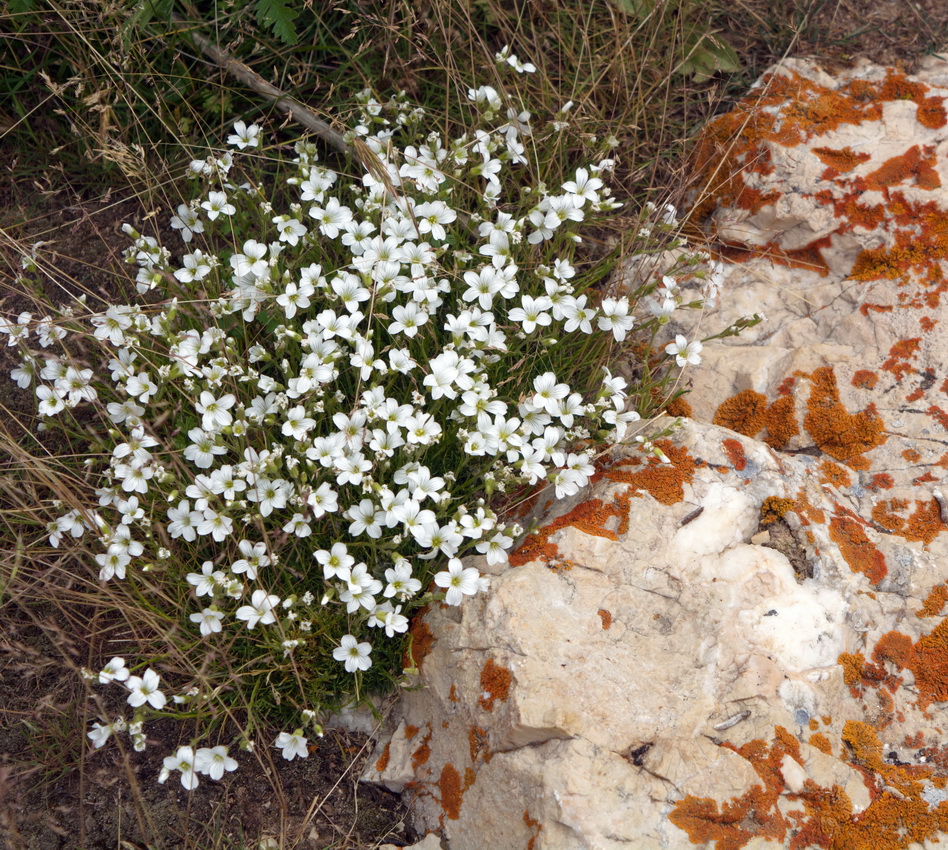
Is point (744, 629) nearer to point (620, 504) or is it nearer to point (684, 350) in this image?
point (620, 504)

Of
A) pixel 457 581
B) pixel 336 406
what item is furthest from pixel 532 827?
pixel 336 406

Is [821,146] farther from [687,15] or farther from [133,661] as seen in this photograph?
[133,661]

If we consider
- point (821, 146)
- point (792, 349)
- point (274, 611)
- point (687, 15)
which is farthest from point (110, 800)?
point (687, 15)

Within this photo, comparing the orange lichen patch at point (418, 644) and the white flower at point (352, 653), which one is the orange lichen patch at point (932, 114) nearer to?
the orange lichen patch at point (418, 644)

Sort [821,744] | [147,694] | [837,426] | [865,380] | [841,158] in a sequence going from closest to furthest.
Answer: [821,744], [147,694], [837,426], [865,380], [841,158]

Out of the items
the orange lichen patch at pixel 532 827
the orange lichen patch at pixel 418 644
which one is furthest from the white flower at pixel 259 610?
the orange lichen patch at pixel 532 827
